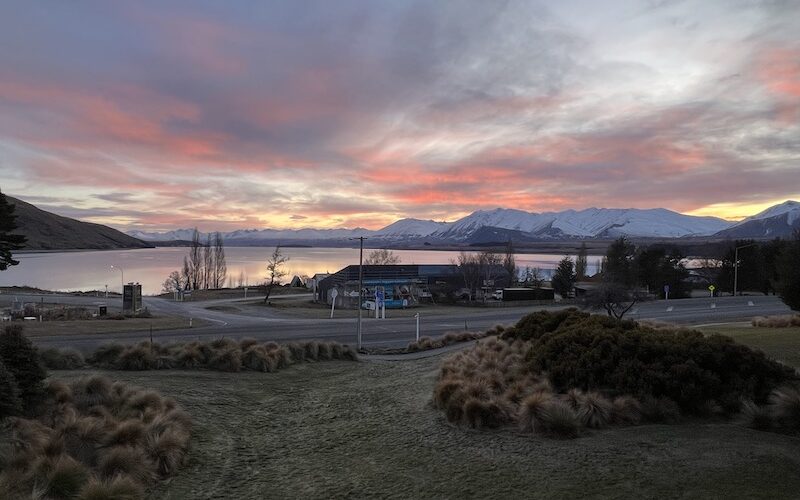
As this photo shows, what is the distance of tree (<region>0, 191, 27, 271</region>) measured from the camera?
2042 centimetres

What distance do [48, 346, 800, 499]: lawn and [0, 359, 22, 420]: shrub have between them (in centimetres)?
260

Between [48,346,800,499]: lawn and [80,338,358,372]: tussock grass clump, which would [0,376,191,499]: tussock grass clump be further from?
[80,338,358,372]: tussock grass clump

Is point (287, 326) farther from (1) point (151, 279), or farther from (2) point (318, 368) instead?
(1) point (151, 279)

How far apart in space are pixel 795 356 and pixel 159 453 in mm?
13668

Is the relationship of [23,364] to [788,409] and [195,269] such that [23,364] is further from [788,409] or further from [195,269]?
[195,269]

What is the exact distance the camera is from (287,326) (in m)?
34.5

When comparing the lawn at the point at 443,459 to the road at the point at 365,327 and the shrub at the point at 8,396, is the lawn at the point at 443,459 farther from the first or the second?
the road at the point at 365,327

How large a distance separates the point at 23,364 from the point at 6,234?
16.9 m

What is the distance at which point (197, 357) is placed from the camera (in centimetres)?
1523

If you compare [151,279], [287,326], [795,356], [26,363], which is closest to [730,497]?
[795,356]

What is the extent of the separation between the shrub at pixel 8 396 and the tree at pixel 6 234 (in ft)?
48.8

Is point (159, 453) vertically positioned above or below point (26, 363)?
below

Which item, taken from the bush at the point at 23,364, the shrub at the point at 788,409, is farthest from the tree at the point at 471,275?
the bush at the point at 23,364

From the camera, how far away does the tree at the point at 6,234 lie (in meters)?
20.4
